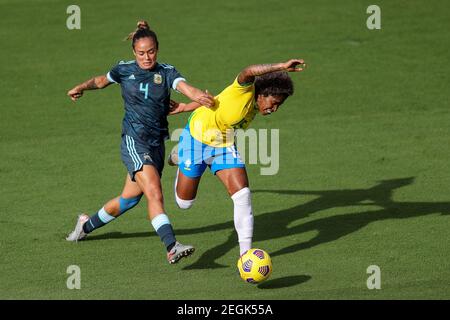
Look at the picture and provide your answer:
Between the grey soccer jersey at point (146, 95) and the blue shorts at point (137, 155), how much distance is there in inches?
2.3

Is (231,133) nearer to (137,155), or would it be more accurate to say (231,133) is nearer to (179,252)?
(137,155)

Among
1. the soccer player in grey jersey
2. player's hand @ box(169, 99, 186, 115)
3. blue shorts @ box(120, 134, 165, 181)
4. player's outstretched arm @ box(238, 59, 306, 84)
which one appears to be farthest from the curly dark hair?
blue shorts @ box(120, 134, 165, 181)

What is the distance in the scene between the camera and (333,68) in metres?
18.1

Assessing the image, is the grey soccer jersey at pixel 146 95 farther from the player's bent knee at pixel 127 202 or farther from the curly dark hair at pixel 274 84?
the curly dark hair at pixel 274 84

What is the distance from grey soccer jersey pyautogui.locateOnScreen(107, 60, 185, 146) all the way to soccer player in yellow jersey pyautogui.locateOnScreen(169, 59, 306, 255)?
32cm

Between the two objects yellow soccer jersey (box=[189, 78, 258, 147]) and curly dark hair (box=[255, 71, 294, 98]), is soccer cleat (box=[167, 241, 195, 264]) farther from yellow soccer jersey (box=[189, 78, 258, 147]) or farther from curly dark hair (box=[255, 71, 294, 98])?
curly dark hair (box=[255, 71, 294, 98])

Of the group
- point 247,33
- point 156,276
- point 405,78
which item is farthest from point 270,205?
point 247,33

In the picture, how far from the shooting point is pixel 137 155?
402 inches

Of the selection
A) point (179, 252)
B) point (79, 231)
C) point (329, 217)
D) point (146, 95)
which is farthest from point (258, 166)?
point (179, 252)

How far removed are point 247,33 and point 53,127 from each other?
5639 millimetres

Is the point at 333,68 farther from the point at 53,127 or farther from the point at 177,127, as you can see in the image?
the point at 53,127

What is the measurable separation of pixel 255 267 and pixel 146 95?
2.25 m

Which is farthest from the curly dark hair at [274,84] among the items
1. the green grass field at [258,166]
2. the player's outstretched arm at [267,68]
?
the green grass field at [258,166]

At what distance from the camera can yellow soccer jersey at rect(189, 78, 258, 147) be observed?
1019 centimetres
